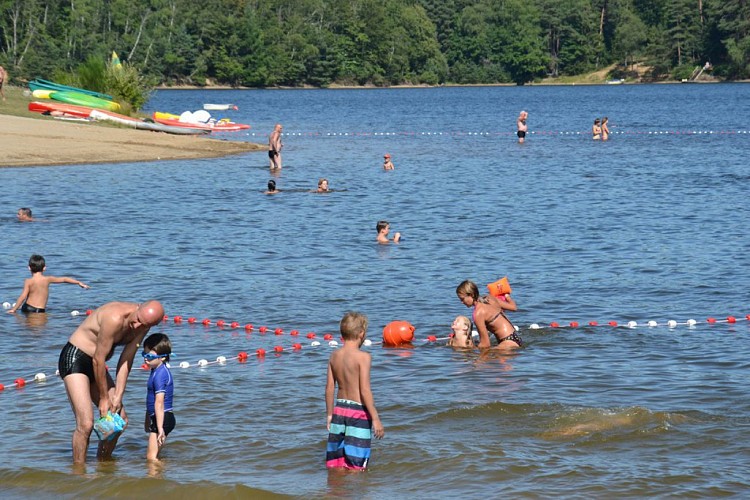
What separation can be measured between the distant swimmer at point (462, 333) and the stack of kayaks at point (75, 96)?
122 feet

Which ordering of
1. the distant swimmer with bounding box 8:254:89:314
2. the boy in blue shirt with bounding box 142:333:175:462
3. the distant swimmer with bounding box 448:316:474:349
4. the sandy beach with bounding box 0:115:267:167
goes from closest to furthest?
1. the boy in blue shirt with bounding box 142:333:175:462
2. the distant swimmer with bounding box 448:316:474:349
3. the distant swimmer with bounding box 8:254:89:314
4. the sandy beach with bounding box 0:115:267:167

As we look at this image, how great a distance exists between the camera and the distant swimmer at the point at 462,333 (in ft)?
48.8

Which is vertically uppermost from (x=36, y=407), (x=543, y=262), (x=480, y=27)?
(x=480, y=27)

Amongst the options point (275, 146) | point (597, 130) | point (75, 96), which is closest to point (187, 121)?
point (75, 96)

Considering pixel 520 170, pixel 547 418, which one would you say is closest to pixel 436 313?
pixel 547 418

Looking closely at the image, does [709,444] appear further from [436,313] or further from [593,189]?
[593,189]

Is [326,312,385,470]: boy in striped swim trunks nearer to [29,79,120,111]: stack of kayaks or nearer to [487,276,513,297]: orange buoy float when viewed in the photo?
[487,276,513,297]: orange buoy float

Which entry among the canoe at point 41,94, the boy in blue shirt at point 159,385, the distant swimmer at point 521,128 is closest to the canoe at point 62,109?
the canoe at point 41,94

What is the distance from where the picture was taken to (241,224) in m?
26.8

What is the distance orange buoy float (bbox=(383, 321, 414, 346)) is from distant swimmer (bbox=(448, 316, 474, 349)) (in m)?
0.57

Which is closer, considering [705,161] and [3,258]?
[3,258]

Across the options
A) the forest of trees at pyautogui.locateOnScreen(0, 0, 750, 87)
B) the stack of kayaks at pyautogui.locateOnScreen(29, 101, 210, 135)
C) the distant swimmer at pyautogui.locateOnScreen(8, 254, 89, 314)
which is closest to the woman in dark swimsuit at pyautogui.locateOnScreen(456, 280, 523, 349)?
the distant swimmer at pyautogui.locateOnScreen(8, 254, 89, 314)

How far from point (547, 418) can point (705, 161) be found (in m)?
32.9

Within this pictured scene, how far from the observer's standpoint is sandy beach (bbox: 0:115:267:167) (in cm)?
3775
